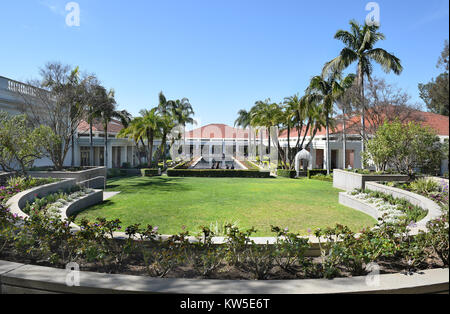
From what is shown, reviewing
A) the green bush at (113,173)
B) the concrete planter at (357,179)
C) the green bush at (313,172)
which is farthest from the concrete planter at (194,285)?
the green bush at (113,173)

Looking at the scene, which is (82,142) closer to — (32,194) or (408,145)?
(32,194)

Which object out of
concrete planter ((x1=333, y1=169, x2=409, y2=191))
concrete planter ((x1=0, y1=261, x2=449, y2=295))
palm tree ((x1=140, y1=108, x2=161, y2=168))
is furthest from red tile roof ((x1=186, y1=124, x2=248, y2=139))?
concrete planter ((x1=0, y1=261, x2=449, y2=295))

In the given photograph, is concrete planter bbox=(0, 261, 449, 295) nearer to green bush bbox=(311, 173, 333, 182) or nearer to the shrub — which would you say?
the shrub

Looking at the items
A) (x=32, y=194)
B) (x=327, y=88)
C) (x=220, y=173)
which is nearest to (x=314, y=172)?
(x=327, y=88)

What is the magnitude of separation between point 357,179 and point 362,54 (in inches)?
409

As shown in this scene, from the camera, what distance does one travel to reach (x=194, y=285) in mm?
2904

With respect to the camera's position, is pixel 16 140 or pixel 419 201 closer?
pixel 419 201

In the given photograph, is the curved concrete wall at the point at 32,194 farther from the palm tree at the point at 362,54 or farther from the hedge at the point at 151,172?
the palm tree at the point at 362,54

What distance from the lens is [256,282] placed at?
297 centimetres

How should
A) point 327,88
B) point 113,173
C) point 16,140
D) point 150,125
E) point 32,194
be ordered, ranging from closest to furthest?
point 32,194, point 16,140, point 327,88, point 113,173, point 150,125

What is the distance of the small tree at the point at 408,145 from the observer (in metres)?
13.4

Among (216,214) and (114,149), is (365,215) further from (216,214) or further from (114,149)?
(114,149)

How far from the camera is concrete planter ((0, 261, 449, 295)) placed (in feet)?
9.07

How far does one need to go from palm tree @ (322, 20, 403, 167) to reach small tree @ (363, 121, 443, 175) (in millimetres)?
5369
